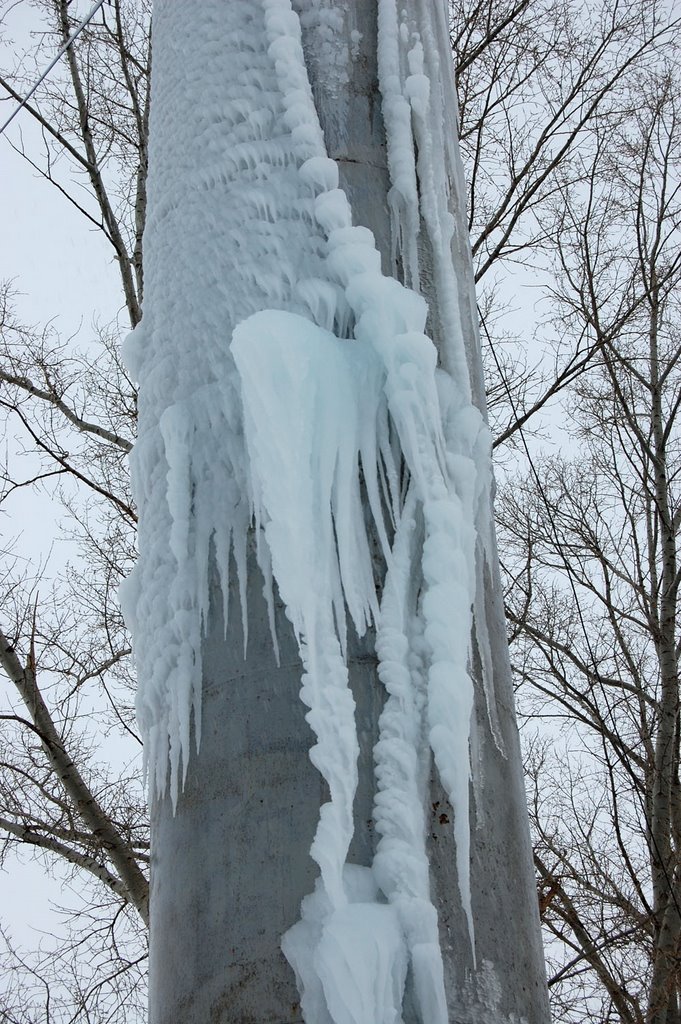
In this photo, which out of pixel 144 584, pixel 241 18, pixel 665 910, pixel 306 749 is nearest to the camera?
pixel 306 749

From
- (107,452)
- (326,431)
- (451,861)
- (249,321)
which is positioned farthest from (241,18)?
(107,452)

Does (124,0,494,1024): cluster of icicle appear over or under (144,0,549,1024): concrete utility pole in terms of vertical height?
over

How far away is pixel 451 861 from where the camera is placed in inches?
48.4

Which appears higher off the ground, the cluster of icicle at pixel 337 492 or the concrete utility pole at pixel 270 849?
the cluster of icicle at pixel 337 492

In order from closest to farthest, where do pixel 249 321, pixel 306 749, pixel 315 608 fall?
pixel 306 749
pixel 315 608
pixel 249 321

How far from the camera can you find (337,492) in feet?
4.81

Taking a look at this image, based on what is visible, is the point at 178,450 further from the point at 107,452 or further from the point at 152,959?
the point at 107,452

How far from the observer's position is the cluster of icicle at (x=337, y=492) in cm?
118

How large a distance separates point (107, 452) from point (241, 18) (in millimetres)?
5747

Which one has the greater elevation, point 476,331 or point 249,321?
point 476,331

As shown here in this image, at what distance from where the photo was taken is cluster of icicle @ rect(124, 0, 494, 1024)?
1.18 m

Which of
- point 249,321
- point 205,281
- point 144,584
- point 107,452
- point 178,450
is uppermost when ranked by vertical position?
point 107,452

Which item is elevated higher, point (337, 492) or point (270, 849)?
point (337, 492)

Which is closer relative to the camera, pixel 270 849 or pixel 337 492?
pixel 270 849
